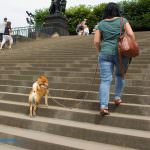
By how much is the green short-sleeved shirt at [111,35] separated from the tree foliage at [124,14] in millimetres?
19773

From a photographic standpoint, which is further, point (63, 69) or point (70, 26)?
point (70, 26)

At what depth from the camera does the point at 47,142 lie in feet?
20.4

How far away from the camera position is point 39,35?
74.6 feet

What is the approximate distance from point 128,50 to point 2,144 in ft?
8.06

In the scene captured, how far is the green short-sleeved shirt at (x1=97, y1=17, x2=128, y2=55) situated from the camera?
260 inches

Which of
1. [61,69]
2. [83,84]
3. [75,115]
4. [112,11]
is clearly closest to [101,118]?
[75,115]

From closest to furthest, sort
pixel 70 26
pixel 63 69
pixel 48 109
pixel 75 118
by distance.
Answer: pixel 75 118
pixel 48 109
pixel 63 69
pixel 70 26

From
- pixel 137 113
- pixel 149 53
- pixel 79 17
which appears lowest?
pixel 137 113

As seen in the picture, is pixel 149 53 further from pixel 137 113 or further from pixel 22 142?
pixel 22 142

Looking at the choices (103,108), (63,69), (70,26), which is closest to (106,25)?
(103,108)

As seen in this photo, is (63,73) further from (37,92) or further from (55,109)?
(55,109)

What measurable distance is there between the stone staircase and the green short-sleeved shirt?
990mm

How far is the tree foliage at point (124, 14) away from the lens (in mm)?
28391

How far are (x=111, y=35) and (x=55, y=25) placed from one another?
18.5 m
